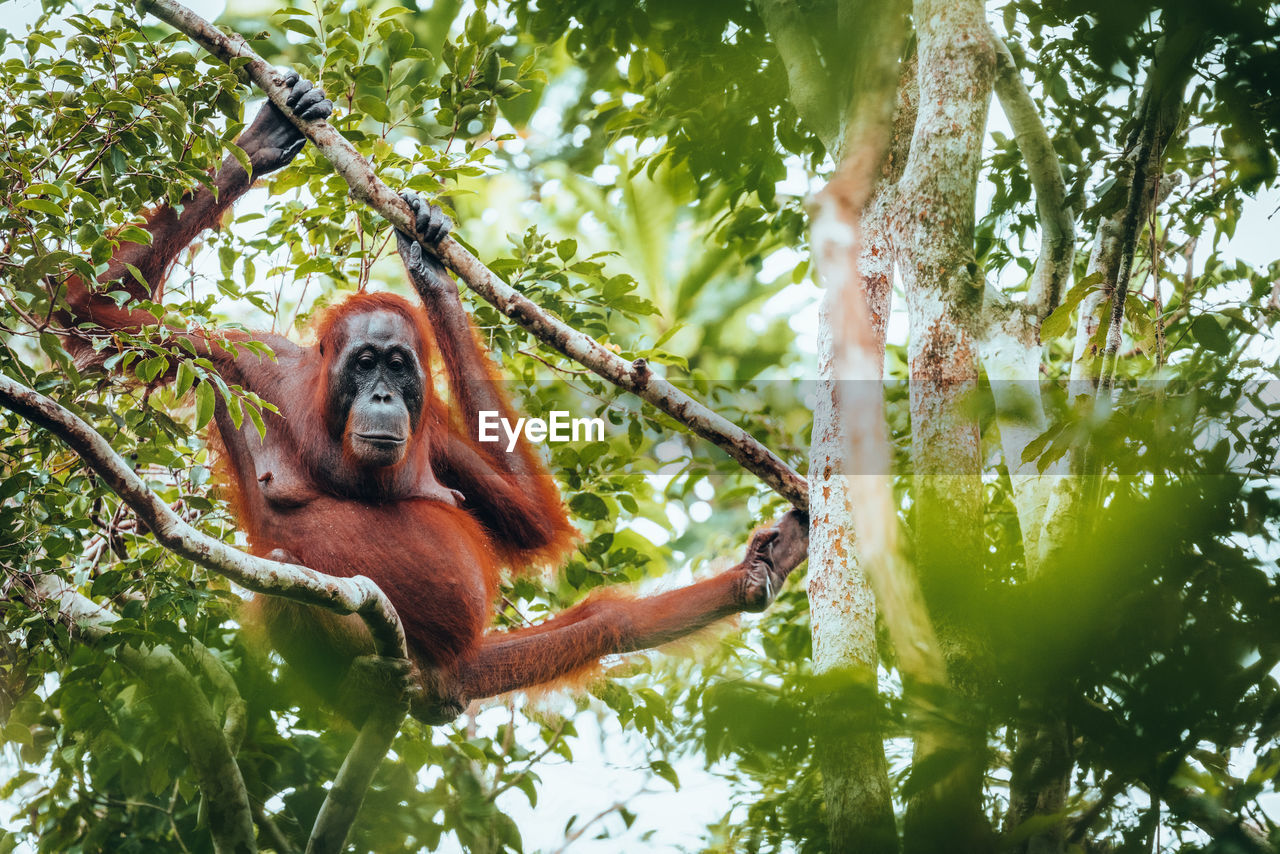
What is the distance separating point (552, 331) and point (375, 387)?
0.92 metres

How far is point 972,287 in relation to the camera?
397 cm

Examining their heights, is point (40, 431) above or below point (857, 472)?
above

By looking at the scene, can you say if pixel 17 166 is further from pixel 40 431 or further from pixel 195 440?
pixel 195 440

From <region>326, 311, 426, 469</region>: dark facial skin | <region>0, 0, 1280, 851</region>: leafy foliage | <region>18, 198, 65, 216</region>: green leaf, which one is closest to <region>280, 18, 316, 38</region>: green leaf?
<region>0, 0, 1280, 851</region>: leafy foliage

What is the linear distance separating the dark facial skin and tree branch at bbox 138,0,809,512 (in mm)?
577

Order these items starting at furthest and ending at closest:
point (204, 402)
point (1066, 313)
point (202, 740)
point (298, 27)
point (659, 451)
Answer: point (659, 451)
point (298, 27)
point (202, 740)
point (204, 402)
point (1066, 313)

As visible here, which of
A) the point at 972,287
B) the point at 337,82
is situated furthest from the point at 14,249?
the point at 972,287

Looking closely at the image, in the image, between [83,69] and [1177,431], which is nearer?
[1177,431]

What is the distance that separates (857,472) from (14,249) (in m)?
2.80

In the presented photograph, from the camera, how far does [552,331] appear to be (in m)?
4.01

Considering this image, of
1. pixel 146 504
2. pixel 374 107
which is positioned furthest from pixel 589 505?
pixel 146 504

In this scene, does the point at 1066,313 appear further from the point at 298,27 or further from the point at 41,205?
the point at 298,27

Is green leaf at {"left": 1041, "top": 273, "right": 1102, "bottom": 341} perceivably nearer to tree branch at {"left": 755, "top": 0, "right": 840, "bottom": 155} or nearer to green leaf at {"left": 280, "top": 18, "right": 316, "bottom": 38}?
tree branch at {"left": 755, "top": 0, "right": 840, "bottom": 155}

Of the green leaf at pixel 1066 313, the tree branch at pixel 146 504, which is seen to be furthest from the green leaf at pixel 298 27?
the green leaf at pixel 1066 313
